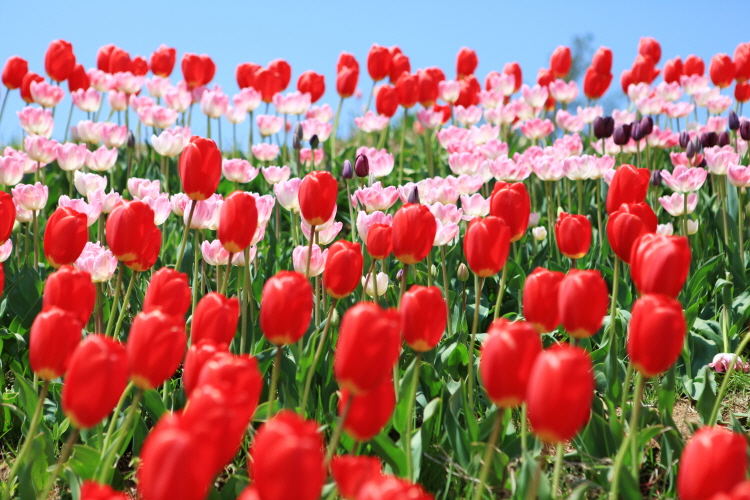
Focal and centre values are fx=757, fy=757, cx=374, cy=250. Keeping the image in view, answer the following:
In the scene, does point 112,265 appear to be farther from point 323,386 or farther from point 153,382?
point 153,382

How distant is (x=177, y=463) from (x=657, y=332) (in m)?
0.99

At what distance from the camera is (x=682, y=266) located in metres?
1.83

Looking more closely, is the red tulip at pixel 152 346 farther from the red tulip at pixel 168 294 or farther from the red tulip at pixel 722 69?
the red tulip at pixel 722 69

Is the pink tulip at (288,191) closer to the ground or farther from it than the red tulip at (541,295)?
farther from it

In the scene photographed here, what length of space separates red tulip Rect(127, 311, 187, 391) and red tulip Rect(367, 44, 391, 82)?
600 cm

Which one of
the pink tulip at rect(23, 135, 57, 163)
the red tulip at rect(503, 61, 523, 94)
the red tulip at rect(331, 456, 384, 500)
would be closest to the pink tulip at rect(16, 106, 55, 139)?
the pink tulip at rect(23, 135, 57, 163)

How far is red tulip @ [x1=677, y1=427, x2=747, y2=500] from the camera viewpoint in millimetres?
1301

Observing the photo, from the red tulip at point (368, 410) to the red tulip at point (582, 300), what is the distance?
535 millimetres

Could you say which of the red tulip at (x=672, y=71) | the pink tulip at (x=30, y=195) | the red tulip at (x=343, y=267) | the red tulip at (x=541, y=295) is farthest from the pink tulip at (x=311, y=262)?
the red tulip at (x=672, y=71)

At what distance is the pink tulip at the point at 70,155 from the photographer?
14.2 ft

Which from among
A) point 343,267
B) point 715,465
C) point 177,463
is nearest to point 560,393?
point 715,465

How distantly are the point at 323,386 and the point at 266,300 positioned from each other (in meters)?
0.99

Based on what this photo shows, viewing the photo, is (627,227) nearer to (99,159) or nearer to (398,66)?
(99,159)

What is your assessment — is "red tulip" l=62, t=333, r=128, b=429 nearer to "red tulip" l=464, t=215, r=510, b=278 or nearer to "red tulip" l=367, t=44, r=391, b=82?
"red tulip" l=464, t=215, r=510, b=278
